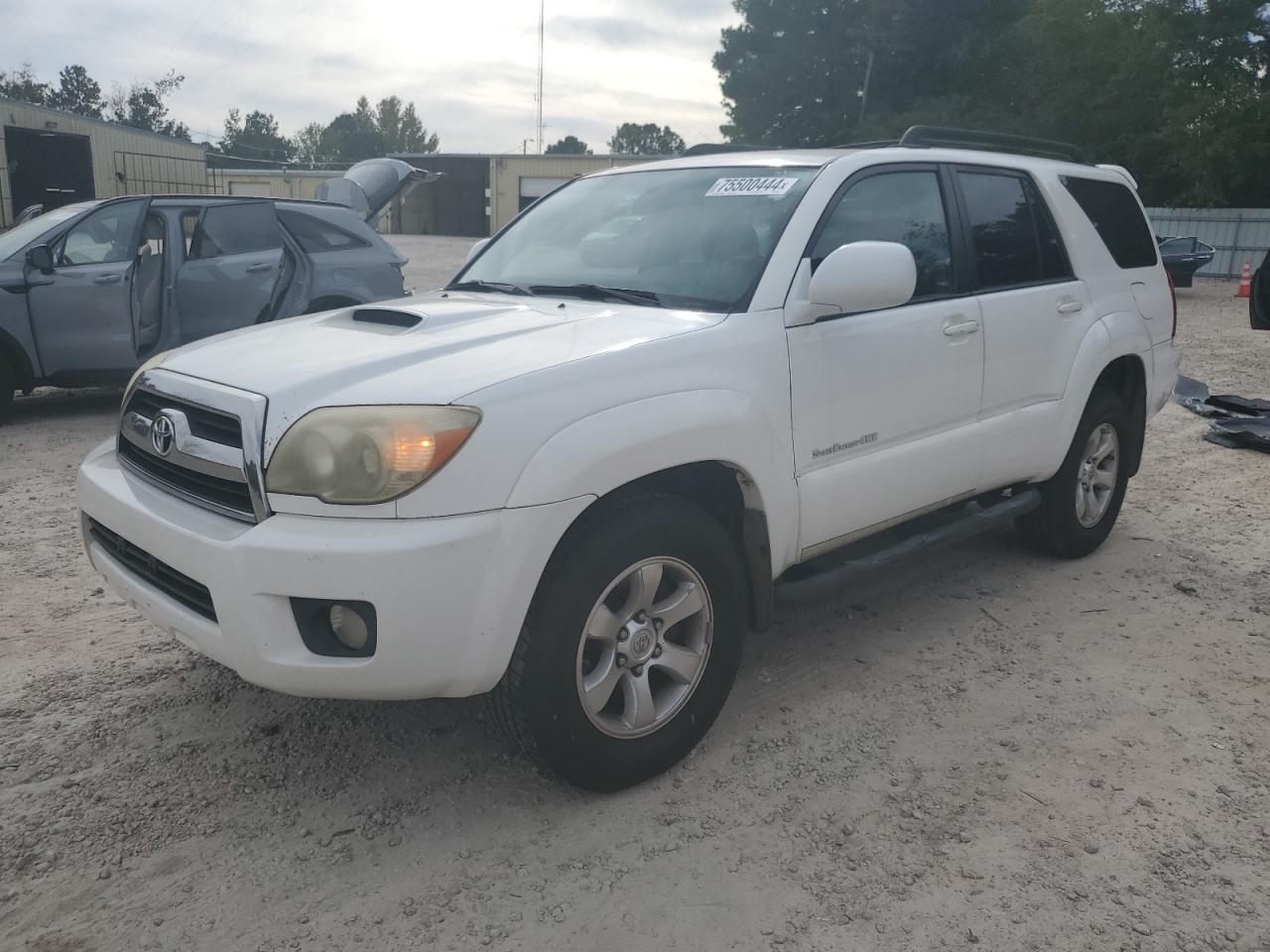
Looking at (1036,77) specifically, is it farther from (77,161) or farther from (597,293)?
(597,293)

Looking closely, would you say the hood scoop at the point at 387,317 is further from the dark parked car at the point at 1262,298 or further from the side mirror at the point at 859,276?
the dark parked car at the point at 1262,298

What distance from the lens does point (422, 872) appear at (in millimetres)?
2590

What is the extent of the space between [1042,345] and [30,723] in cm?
401

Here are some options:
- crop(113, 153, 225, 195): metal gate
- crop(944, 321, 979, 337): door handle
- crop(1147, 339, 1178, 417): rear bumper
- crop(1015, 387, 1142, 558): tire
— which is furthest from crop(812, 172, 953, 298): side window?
crop(113, 153, 225, 195): metal gate

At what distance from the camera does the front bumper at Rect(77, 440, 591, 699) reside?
239cm

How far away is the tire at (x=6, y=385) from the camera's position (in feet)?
24.8

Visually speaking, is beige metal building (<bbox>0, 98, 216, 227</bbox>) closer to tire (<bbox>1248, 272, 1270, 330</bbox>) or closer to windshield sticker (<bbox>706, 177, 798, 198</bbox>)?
tire (<bbox>1248, 272, 1270, 330</bbox>)

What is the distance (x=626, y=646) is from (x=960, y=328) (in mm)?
1889

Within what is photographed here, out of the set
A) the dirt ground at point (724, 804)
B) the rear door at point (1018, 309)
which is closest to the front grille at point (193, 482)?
the dirt ground at point (724, 804)

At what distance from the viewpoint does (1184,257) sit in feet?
72.4

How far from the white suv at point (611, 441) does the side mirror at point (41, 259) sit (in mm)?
4804

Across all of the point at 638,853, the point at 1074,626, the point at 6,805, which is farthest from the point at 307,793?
the point at 1074,626

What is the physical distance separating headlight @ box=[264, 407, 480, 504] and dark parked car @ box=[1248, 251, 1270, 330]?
6107mm

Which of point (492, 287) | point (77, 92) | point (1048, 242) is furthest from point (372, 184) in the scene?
point (77, 92)
